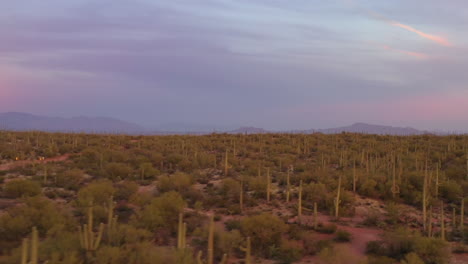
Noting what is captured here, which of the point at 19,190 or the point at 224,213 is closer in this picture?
the point at 224,213

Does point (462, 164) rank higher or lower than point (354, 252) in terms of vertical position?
higher

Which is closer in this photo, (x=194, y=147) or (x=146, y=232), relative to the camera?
(x=146, y=232)

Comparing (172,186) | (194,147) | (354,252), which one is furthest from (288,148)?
(354,252)

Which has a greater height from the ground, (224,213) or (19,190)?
(19,190)

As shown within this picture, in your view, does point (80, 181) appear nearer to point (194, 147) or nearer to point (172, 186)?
point (172, 186)

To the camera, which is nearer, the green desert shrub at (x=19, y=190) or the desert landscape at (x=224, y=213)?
the desert landscape at (x=224, y=213)

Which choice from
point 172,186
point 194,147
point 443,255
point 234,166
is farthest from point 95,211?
point 194,147

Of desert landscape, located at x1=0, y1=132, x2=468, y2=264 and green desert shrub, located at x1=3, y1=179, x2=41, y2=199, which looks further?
green desert shrub, located at x1=3, y1=179, x2=41, y2=199

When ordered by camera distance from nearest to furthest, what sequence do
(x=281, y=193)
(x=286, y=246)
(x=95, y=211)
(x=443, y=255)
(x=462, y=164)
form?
(x=443, y=255)
(x=286, y=246)
(x=95, y=211)
(x=281, y=193)
(x=462, y=164)

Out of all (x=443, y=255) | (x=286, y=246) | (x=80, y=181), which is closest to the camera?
(x=443, y=255)
